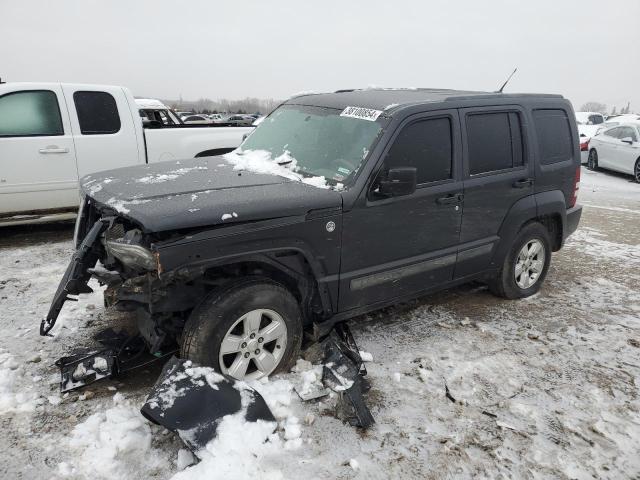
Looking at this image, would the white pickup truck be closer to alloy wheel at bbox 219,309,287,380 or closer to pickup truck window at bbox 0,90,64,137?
pickup truck window at bbox 0,90,64,137

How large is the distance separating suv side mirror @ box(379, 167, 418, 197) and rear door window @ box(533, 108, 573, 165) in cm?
198

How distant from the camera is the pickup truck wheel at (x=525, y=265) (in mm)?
4738

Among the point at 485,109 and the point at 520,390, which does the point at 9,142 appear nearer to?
the point at 485,109

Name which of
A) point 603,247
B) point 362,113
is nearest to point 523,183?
point 362,113

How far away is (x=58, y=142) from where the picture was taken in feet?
19.7

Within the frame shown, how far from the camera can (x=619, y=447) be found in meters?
2.91

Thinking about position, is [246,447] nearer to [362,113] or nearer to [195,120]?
[362,113]

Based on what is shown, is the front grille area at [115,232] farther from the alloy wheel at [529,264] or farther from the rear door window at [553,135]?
the rear door window at [553,135]

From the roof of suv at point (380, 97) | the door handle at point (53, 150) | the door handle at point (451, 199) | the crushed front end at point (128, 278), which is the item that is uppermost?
the roof of suv at point (380, 97)

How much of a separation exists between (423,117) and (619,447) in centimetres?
250

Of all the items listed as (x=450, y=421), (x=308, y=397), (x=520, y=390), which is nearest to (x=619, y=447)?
(x=520, y=390)

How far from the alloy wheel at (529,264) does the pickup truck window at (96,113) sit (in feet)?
16.7

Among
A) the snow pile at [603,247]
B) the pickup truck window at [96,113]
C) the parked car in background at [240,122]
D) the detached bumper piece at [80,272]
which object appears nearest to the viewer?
the detached bumper piece at [80,272]

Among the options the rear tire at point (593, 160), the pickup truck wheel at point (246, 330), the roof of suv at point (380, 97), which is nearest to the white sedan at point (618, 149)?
the rear tire at point (593, 160)
